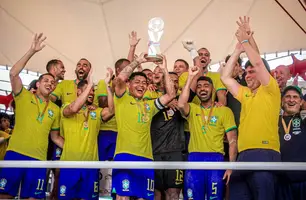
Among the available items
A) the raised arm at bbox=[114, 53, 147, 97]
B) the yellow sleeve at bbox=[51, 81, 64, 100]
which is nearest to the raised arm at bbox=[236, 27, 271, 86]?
the raised arm at bbox=[114, 53, 147, 97]

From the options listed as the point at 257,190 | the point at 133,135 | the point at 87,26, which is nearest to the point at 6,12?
the point at 87,26

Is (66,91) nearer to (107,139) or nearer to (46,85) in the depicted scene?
(46,85)

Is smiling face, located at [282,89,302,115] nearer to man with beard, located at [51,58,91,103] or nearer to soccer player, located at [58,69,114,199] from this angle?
soccer player, located at [58,69,114,199]

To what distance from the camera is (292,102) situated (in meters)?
5.85

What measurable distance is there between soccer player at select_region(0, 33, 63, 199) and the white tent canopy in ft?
19.8

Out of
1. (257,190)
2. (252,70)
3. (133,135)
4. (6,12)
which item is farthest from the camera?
(6,12)

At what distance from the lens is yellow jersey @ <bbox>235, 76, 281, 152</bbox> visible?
514 cm

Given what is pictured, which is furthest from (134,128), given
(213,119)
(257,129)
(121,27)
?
(121,27)

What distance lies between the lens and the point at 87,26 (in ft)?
42.1

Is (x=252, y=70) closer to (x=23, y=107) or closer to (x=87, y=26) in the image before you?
(x=23, y=107)

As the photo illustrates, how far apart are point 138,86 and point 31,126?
133 cm

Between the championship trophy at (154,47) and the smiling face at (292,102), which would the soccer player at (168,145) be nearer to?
the championship trophy at (154,47)

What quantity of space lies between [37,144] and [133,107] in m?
1.20

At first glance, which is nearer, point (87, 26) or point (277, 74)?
point (277, 74)
